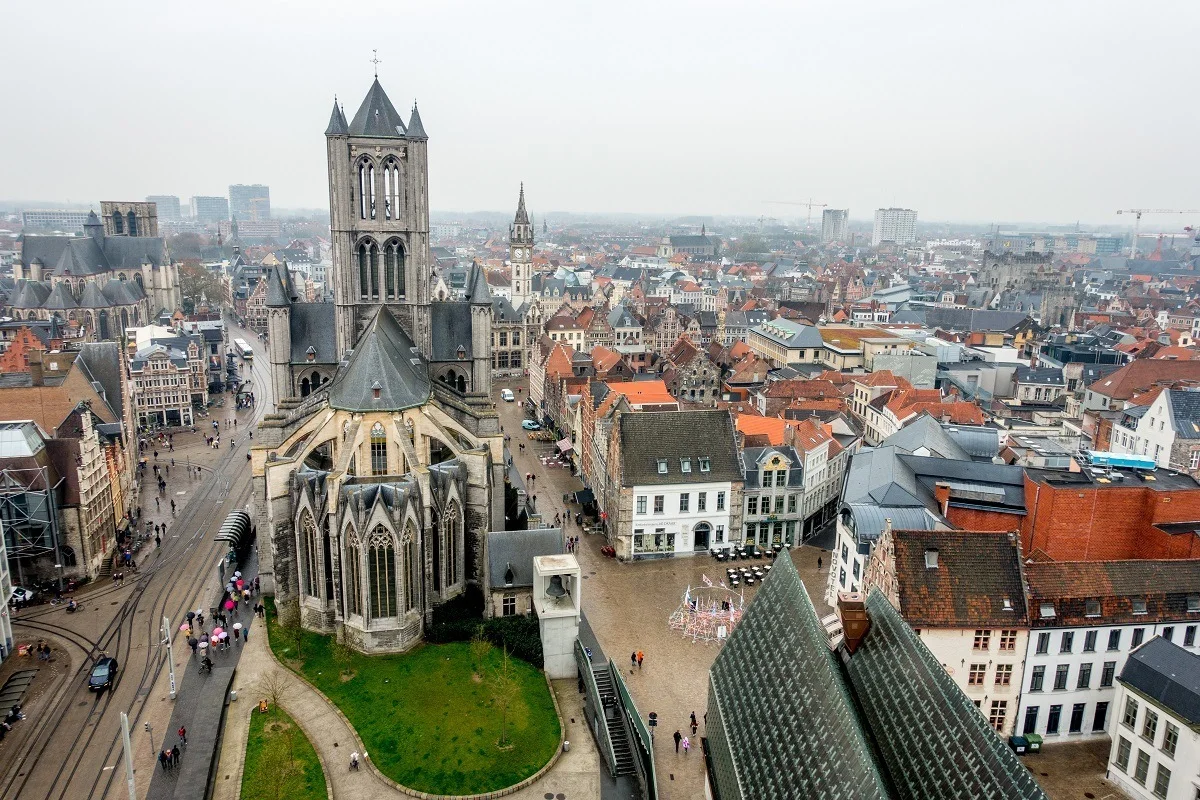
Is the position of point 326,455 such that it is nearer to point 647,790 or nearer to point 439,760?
point 439,760

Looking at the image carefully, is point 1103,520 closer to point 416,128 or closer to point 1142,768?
point 1142,768

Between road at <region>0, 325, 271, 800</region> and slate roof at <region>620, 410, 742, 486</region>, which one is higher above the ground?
slate roof at <region>620, 410, 742, 486</region>

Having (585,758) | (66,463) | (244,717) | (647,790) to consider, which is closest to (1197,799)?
(647,790)

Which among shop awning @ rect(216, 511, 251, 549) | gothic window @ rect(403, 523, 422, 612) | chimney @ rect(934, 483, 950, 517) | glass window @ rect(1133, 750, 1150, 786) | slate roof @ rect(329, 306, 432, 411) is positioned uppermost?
slate roof @ rect(329, 306, 432, 411)

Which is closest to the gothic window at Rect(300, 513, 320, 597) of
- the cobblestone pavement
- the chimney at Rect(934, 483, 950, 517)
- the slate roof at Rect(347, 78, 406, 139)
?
the cobblestone pavement

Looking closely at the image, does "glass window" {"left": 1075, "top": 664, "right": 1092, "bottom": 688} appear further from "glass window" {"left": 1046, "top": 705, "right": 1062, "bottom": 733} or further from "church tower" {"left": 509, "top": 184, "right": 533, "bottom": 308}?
"church tower" {"left": 509, "top": 184, "right": 533, "bottom": 308}

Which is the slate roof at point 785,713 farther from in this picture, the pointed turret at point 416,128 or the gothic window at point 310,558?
the pointed turret at point 416,128

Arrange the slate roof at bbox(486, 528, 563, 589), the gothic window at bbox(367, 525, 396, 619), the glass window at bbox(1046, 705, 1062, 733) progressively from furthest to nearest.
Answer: the slate roof at bbox(486, 528, 563, 589), the gothic window at bbox(367, 525, 396, 619), the glass window at bbox(1046, 705, 1062, 733)

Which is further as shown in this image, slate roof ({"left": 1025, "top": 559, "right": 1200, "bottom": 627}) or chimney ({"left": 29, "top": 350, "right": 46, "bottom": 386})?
chimney ({"left": 29, "top": 350, "right": 46, "bottom": 386})
